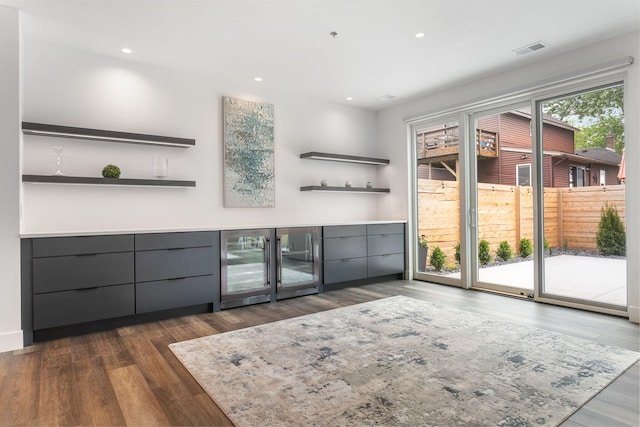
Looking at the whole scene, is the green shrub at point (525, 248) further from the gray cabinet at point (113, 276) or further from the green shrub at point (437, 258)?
the gray cabinet at point (113, 276)

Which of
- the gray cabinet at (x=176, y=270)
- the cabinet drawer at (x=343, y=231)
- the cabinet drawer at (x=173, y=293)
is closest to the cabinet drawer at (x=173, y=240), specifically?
the gray cabinet at (x=176, y=270)

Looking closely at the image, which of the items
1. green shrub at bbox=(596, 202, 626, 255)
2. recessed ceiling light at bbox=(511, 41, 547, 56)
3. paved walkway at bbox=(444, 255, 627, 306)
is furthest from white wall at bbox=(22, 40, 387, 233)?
green shrub at bbox=(596, 202, 626, 255)

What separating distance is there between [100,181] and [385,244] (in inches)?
143

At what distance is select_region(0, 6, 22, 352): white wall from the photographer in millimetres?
2904

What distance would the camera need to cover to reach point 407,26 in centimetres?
334

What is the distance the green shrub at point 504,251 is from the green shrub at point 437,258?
76 cm

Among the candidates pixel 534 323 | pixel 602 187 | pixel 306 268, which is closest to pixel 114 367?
pixel 306 268

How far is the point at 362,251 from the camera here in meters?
5.14

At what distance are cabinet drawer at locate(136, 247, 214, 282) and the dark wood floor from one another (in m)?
0.44

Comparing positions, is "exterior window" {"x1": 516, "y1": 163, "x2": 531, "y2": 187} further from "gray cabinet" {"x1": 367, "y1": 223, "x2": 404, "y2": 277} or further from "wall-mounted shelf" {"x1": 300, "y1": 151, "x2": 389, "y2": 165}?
"wall-mounted shelf" {"x1": 300, "y1": 151, "x2": 389, "y2": 165}

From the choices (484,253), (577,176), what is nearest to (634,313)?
(577,176)

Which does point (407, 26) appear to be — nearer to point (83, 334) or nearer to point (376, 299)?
point (376, 299)

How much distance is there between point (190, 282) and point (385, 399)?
2.44 metres

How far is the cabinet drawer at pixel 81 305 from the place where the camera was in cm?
304
